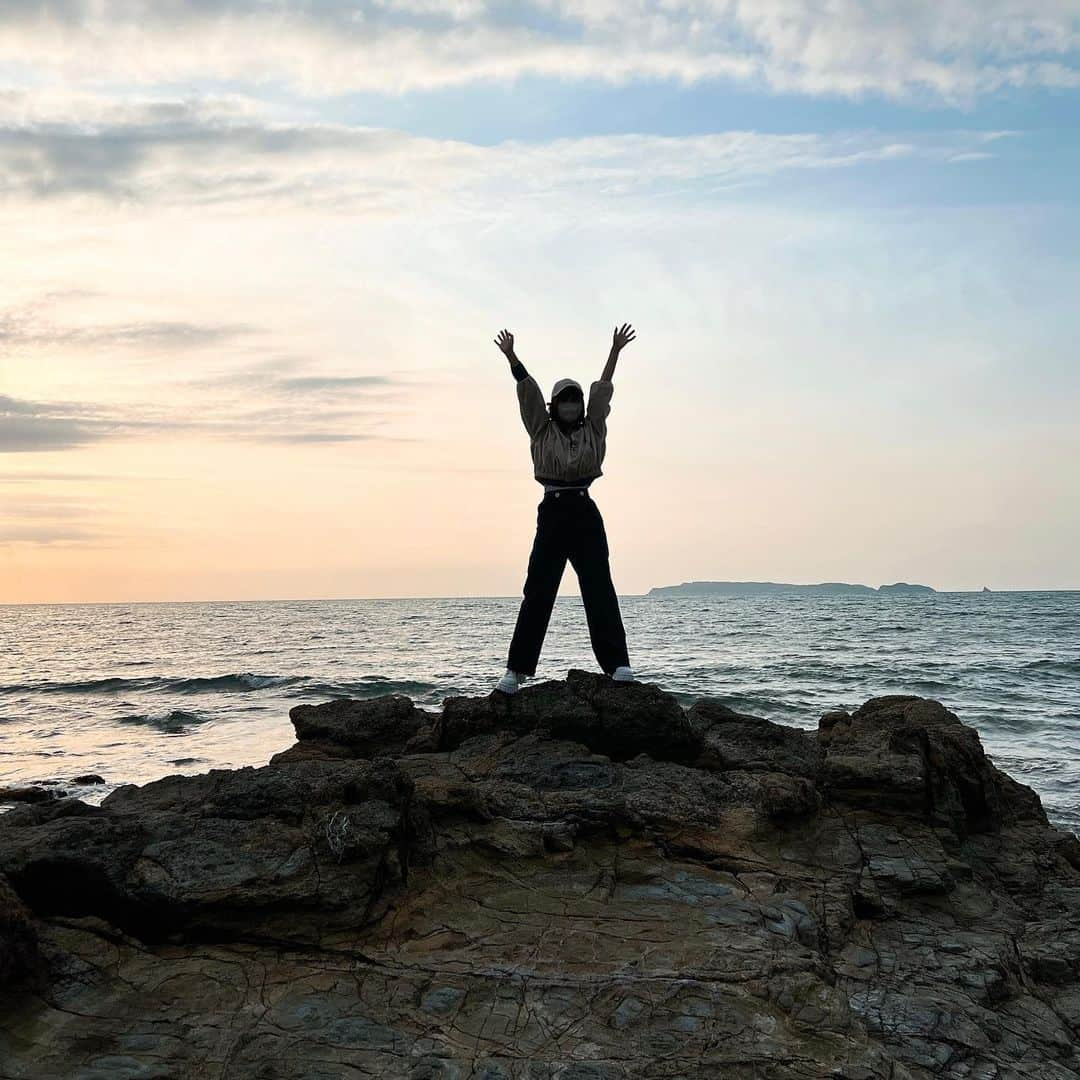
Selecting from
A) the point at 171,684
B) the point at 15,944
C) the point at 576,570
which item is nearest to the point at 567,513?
the point at 576,570

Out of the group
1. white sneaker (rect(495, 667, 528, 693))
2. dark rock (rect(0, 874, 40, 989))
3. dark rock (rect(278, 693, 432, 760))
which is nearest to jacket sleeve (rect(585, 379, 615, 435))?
white sneaker (rect(495, 667, 528, 693))

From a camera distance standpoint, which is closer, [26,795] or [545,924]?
[545,924]

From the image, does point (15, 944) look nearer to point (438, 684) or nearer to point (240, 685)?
point (438, 684)

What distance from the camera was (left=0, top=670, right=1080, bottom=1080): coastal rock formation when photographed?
3.91 m

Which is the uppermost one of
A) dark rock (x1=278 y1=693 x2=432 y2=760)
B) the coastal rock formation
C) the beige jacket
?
the beige jacket

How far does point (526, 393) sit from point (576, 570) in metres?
1.54

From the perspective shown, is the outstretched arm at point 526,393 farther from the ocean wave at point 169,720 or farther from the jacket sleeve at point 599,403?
the ocean wave at point 169,720

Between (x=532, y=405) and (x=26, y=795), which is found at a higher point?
(x=532, y=405)

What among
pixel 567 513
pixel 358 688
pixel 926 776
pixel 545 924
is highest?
pixel 567 513

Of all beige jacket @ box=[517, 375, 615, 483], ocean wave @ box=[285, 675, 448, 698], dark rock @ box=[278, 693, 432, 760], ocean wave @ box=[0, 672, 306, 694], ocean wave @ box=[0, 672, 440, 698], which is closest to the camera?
beige jacket @ box=[517, 375, 615, 483]

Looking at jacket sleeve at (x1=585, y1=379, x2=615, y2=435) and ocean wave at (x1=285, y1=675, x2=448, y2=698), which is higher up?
jacket sleeve at (x1=585, y1=379, x2=615, y2=435)

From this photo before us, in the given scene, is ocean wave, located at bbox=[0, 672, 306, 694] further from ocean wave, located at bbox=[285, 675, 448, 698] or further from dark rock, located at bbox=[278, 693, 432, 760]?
dark rock, located at bbox=[278, 693, 432, 760]

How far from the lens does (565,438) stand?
24.5ft

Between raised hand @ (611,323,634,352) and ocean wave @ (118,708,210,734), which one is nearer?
raised hand @ (611,323,634,352)
